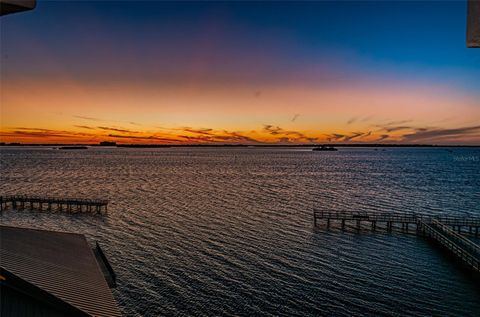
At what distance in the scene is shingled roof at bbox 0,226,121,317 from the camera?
1142cm

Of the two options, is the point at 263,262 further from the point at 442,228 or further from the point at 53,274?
the point at 53,274

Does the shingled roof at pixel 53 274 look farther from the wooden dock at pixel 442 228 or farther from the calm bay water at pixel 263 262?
the wooden dock at pixel 442 228

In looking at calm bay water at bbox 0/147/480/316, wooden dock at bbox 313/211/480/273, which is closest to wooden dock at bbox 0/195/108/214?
calm bay water at bbox 0/147/480/316

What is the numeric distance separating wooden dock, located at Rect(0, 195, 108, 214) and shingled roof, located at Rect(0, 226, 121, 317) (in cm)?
3762

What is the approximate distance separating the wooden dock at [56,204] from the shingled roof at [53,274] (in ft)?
123

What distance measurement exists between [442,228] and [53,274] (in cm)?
3606

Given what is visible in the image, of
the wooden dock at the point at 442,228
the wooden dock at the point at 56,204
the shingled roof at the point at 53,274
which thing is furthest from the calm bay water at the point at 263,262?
the shingled roof at the point at 53,274

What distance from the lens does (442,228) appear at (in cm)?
3872

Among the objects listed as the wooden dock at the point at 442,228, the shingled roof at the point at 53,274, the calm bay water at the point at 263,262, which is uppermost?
the shingled roof at the point at 53,274

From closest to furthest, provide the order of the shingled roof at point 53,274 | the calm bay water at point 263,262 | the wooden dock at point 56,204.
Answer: the shingled roof at point 53,274 → the calm bay water at point 263,262 → the wooden dock at point 56,204

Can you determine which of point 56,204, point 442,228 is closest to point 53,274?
point 442,228

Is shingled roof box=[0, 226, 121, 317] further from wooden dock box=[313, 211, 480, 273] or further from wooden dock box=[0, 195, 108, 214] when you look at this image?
wooden dock box=[0, 195, 108, 214]

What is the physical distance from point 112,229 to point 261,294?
2394cm

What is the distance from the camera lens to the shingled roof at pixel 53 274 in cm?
1142
